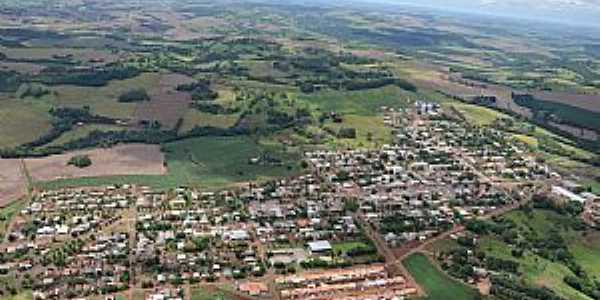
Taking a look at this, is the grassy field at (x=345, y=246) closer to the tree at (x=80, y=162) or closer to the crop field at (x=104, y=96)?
the tree at (x=80, y=162)

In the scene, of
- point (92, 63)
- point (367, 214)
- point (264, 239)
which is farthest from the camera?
point (92, 63)

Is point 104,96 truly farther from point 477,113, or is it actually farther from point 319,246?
point 477,113

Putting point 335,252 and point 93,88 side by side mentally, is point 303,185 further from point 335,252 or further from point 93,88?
point 93,88

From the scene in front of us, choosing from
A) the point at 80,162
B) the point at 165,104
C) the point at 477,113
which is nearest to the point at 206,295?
the point at 80,162

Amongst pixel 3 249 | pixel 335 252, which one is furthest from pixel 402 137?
pixel 3 249

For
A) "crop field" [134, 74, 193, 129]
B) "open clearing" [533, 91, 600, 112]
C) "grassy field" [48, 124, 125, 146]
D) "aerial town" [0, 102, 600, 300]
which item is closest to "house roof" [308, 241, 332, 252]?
"aerial town" [0, 102, 600, 300]

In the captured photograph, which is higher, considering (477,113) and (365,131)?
(477,113)
